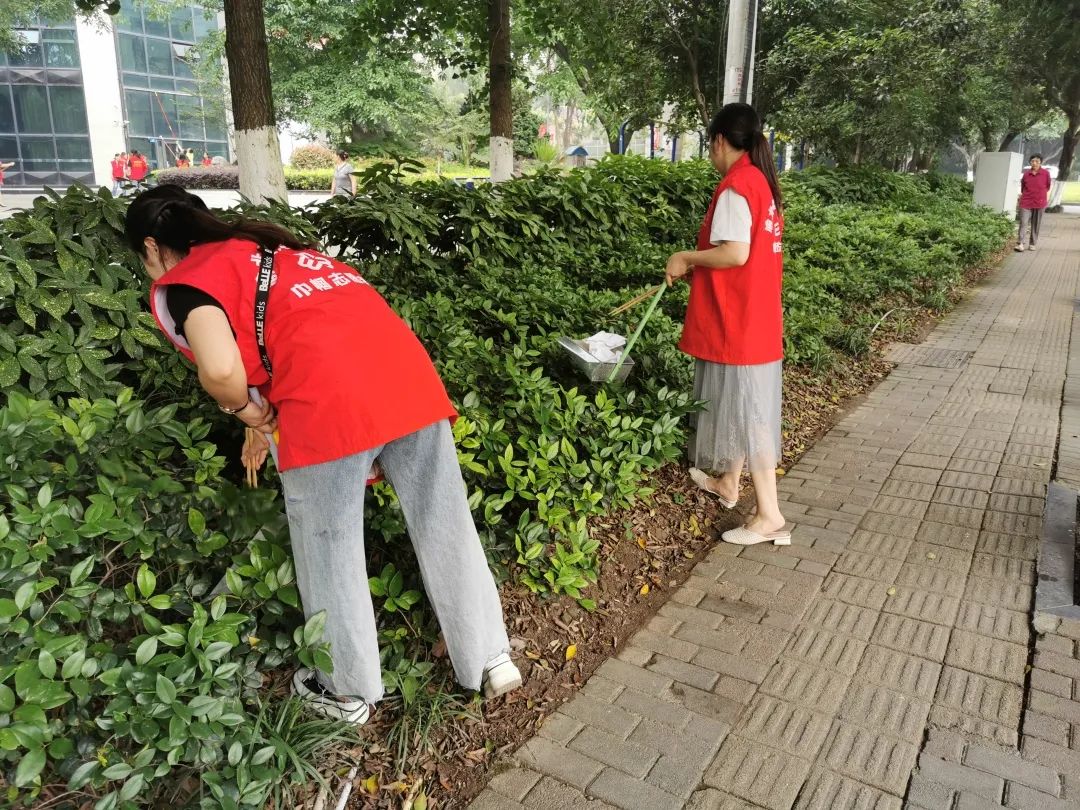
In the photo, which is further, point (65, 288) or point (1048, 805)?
point (65, 288)

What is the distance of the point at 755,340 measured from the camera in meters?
3.41

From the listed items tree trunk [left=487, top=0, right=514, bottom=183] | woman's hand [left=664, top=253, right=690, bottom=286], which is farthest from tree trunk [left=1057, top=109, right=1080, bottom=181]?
woman's hand [left=664, top=253, right=690, bottom=286]

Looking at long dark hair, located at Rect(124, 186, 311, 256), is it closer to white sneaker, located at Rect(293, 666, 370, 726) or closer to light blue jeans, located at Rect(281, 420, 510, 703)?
light blue jeans, located at Rect(281, 420, 510, 703)

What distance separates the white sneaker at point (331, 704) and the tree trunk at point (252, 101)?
14.5 ft

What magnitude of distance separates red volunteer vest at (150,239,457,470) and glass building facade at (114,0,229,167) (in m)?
37.6

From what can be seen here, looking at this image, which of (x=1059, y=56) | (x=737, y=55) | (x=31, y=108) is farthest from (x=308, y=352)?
(x=31, y=108)

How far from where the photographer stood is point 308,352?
2051 millimetres

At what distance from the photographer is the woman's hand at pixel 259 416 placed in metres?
2.16

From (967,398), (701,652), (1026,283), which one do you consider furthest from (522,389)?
(1026,283)

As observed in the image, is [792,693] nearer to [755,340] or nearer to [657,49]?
[755,340]

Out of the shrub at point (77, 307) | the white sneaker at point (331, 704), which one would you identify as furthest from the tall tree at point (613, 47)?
the white sneaker at point (331, 704)

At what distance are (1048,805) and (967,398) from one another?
424 centimetres

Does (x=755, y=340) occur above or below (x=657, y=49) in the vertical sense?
below

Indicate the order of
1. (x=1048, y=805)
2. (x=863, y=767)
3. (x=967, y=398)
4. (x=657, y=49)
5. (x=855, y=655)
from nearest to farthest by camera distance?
(x=1048, y=805), (x=863, y=767), (x=855, y=655), (x=967, y=398), (x=657, y=49)
